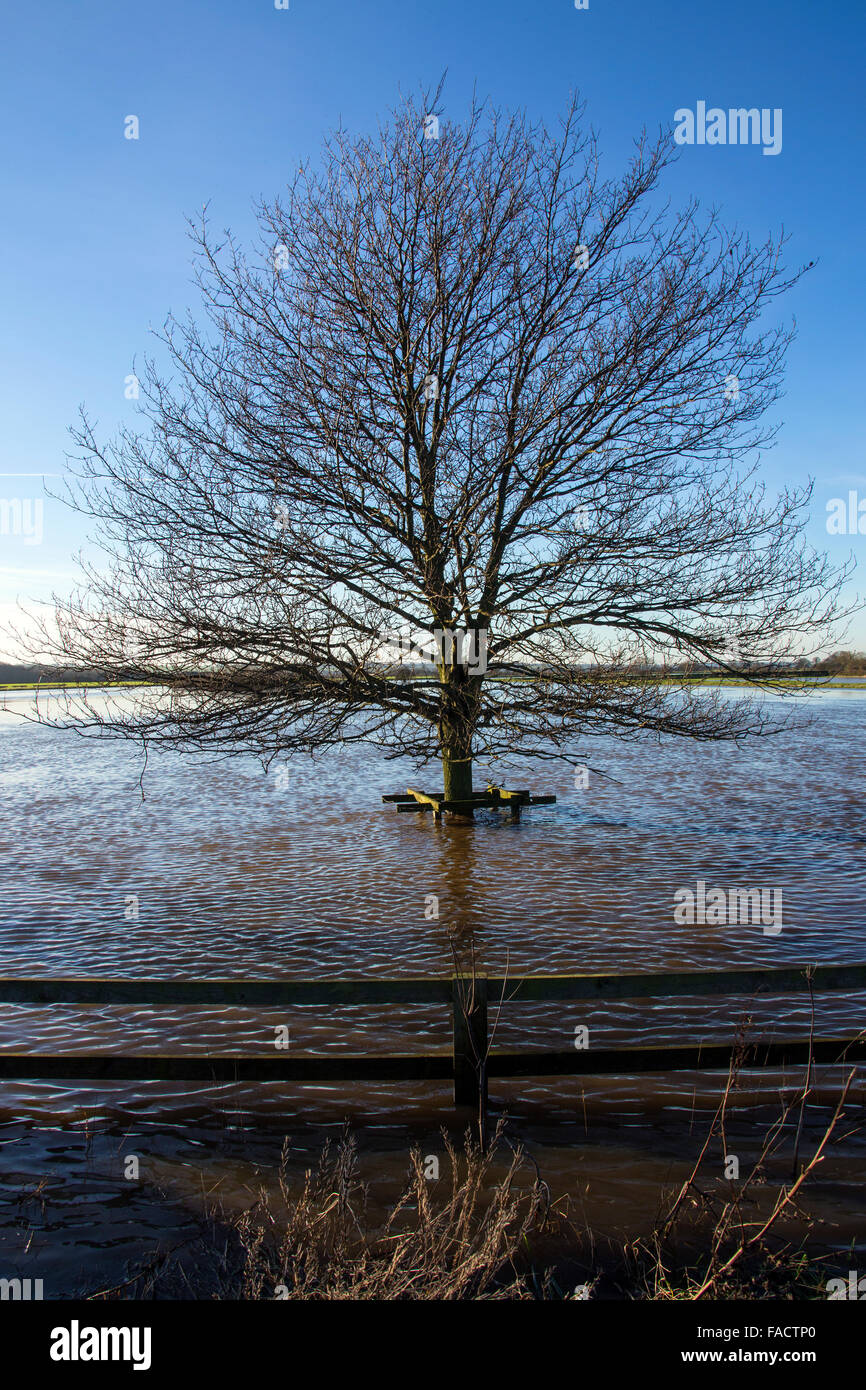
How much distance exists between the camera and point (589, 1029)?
727 cm

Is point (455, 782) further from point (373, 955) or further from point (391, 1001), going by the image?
point (391, 1001)

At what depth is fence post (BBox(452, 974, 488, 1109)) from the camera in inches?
206

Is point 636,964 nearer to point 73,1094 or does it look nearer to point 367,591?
point 73,1094

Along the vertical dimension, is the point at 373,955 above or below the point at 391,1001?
below

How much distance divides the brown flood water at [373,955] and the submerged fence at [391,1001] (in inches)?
20.6

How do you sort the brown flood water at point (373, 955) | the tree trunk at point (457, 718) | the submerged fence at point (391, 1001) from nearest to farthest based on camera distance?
the brown flood water at point (373, 955) < the submerged fence at point (391, 1001) < the tree trunk at point (457, 718)

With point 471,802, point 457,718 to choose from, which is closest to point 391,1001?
point 457,718

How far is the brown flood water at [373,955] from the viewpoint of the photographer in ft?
16.2

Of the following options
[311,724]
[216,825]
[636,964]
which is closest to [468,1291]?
[636,964]

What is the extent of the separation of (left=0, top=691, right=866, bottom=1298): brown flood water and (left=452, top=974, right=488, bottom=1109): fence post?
37cm

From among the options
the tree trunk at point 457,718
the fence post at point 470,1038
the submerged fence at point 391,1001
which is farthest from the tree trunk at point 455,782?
the submerged fence at point 391,1001

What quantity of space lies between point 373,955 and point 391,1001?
4.17 metres

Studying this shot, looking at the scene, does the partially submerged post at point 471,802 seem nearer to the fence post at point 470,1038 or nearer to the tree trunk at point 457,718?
the tree trunk at point 457,718

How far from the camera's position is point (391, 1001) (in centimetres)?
518
